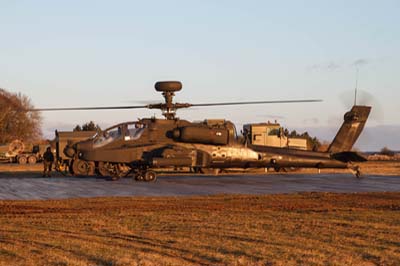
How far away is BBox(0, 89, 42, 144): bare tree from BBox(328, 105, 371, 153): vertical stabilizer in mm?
65407

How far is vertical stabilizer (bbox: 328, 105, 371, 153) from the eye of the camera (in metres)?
30.2

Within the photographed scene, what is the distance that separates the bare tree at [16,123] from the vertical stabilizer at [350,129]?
6541 cm

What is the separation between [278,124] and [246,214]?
26.5m

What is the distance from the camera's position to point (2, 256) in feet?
30.5

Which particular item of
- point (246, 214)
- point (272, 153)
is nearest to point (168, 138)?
point (272, 153)

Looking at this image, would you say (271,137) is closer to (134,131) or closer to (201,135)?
(201,135)

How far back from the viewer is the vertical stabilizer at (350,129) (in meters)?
30.2

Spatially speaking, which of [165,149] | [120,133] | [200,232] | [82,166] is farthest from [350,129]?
[200,232]

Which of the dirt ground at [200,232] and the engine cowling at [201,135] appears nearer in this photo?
the dirt ground at [200,232]

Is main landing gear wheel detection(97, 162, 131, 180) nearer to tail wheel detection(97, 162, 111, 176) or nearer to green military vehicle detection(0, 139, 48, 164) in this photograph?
tail wheel detection(97, 162, 111, 176)

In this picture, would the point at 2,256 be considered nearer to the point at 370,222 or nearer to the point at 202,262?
the point at 202,262

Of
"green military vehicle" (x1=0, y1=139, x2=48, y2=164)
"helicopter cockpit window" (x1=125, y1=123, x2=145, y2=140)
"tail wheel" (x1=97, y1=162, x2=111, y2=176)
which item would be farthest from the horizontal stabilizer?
"green military vehicle" (x1=0, y1=139, x2=48, y2=164)

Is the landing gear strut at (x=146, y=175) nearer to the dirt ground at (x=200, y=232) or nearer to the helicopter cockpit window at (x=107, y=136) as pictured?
the helicopter cockpit window at (x=107, y=136)

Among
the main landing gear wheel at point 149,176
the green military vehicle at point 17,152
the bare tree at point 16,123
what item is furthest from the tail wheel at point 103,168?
the bare tree at point 16,123
